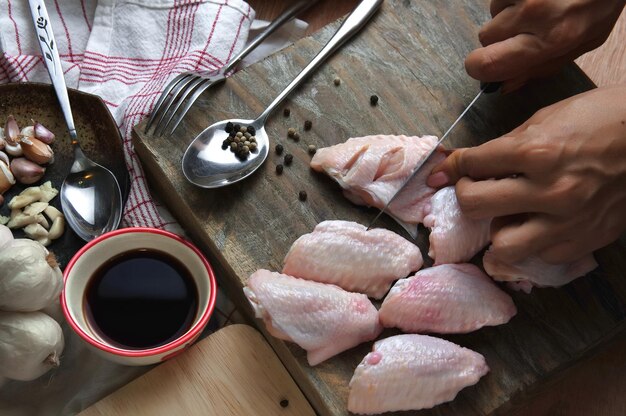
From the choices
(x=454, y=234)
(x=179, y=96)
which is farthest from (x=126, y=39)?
(x=454, y=234)

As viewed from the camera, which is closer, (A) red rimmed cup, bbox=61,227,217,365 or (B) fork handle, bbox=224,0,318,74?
(A) red rimmed cup, bbox=61,227,217,365

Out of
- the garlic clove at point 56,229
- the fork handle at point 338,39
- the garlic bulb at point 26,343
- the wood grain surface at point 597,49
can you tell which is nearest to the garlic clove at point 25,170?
the garlic clove at point 56,229

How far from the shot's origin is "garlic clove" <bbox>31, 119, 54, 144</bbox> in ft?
4.89

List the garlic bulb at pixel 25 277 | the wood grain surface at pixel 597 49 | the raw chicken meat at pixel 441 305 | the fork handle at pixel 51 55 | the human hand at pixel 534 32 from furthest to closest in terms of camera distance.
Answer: the wood grain surface at pixel 597 49 < the fork handle at pixel 51 55 < the human hand at pixel 534 32 < the raw chicken meat at pixel 441 305 < the garlic bulb at pixel 25 277

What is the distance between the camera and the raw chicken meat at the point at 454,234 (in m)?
1.38

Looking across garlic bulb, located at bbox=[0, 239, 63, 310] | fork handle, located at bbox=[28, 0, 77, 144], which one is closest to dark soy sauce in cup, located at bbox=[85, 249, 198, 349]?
garlic bulb, located at bbox=[0, 239, 63, 310]

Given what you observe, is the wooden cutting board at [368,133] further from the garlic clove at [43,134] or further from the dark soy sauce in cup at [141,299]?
the garlic clove at [43,134]

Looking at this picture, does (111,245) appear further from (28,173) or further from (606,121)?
(606,121)

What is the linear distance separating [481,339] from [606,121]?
483mm

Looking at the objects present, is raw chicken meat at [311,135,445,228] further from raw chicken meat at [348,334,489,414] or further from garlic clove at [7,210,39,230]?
garlic clove at [7,210,39,230]

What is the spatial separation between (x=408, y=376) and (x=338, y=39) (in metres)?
0.78

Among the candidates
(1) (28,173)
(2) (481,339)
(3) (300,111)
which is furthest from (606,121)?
(1) (28,173)

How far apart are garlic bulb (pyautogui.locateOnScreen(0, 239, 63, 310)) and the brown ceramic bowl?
29cm

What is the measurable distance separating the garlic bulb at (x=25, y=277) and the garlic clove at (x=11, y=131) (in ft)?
1.03
